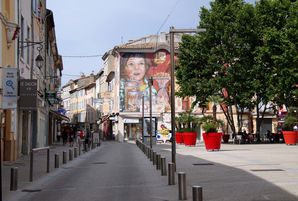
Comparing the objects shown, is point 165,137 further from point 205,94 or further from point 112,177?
point 112,177

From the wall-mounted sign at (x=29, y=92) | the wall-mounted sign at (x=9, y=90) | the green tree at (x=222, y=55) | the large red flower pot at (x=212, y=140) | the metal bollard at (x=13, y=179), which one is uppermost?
the green tree at (x=222, y=55)

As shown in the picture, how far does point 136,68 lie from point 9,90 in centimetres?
5914

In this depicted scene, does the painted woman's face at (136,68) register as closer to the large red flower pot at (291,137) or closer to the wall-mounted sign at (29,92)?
the large red flower pot at (291,137)

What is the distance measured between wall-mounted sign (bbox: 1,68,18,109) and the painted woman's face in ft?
188

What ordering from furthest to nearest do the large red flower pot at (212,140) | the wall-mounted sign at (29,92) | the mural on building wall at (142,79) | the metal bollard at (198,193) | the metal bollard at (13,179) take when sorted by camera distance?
the mural on building wall at (142,79)
the large red flower pot at (212,140)
the wall-mounted sign at (29,92)
the metal bollard at (13,179)
the metal bollard at (198,193)

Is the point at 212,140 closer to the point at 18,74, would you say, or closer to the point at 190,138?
the point at 190,138

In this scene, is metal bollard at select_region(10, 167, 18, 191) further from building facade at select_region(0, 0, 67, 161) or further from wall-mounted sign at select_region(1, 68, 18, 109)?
wall-mounted sign at select_region(1, 68, 18, 109)

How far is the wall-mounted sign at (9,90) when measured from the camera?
37.9ft

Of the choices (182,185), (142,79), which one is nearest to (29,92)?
(182,185)

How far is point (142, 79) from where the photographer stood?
7031cm

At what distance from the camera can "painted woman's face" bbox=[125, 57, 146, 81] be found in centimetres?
7050

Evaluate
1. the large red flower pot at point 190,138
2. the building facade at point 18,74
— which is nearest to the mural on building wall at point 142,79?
the large red flower pot at point 190,138

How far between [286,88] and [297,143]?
4.60 meters

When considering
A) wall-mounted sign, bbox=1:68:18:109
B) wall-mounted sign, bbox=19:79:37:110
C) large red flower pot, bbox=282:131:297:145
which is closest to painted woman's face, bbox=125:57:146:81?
large red flower pot, bbox=282:131:297:145
